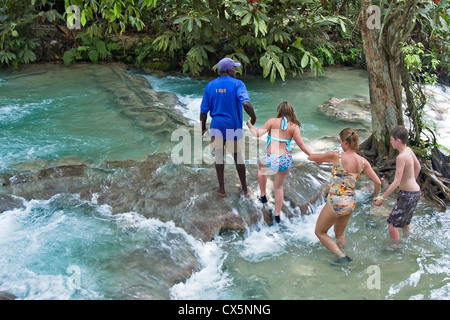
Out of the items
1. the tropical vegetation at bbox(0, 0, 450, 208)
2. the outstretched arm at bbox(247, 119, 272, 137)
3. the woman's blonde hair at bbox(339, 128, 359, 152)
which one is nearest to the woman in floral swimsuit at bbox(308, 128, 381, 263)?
the woman's blonde hair at bbox(339, 128, 359, 152)

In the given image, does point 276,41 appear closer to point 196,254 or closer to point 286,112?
point 286,112

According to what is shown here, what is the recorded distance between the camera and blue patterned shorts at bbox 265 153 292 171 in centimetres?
529

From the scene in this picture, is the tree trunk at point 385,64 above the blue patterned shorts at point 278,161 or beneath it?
above

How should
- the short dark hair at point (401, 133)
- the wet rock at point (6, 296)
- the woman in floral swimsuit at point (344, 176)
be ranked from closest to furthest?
the wet rock at point (6, 296)
the woman in floral swimsuit at point (344, 176)
the short dark hair at point (401, 133)

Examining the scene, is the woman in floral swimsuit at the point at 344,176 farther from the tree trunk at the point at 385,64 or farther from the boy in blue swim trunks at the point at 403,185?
the tree trunk at the point at 385,64

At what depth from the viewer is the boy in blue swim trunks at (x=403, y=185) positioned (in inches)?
194

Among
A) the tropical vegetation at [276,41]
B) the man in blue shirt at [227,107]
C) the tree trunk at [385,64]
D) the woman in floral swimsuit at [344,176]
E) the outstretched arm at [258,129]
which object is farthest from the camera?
the tropical vegetation at [276,41]

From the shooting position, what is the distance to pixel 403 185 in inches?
203

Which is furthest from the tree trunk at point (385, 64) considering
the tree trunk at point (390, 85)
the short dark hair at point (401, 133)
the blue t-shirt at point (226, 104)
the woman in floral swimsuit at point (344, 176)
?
the blue t-shirt at point (226, 104)

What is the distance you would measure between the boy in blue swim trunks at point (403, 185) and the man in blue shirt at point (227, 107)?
5.31ft

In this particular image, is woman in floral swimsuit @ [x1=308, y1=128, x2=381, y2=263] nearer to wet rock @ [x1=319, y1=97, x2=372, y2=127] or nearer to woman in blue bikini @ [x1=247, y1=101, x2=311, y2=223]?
woman in blue bikini @ [x1=247, y1=101, x2=311, y2=223]

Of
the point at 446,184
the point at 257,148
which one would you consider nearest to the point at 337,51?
the point at 257,148

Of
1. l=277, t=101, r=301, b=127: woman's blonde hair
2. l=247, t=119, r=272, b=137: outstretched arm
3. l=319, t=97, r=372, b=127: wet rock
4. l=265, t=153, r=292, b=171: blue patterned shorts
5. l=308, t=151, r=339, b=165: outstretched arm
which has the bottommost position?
l=319, t=97, r=372, b=127: wet rock

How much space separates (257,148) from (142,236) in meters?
3.09
